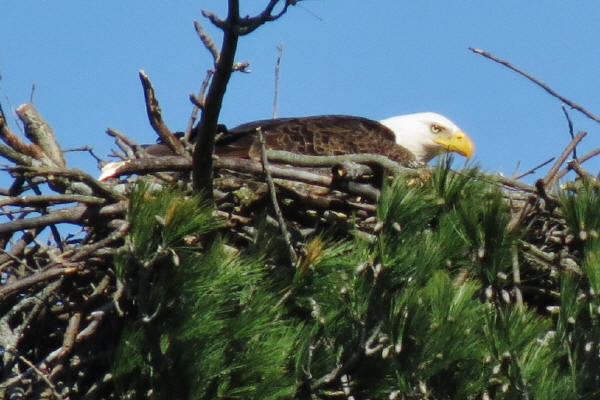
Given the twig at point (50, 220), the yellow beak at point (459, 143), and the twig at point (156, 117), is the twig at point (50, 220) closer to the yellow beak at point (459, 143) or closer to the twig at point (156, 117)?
the twig at point (156, 117)

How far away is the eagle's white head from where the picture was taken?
743 centimetres

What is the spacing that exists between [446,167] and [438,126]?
313 centimetres

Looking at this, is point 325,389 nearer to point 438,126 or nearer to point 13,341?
point 13,341

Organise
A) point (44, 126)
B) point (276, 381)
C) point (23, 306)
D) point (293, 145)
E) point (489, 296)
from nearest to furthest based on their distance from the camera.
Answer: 1. point (276, 381)
2. point (489, 296)
3. point (23, 306)
4. point (44, 126)
5. point (293, 145)

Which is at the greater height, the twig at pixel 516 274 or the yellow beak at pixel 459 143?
the yellow beak at pixel 459 143

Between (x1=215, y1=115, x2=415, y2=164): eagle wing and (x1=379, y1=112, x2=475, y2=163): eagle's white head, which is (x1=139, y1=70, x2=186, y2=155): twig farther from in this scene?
(x1=379, y1=112, x2=475, y2=163): eagle's white head

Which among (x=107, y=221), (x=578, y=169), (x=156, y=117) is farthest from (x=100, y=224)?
(x=578, y=169)

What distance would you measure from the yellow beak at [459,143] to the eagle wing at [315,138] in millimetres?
933

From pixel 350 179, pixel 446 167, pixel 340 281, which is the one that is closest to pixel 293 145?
pixel 350 179

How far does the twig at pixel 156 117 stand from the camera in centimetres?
431

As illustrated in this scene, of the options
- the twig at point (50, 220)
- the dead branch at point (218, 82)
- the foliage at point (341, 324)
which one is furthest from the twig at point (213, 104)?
the twig at point (50, 220)

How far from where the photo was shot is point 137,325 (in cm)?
396

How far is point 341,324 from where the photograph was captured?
13.2 ft

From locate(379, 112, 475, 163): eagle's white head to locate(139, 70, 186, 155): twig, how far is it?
299cm
